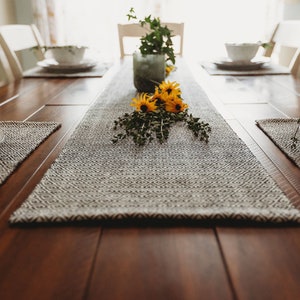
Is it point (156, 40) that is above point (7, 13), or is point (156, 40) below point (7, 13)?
above

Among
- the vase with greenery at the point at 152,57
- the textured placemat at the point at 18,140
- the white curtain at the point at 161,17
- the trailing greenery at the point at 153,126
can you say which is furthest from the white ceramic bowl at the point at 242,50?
the white curtain at the point at 161,17

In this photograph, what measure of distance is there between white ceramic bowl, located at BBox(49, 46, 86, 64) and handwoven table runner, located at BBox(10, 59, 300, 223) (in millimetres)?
830

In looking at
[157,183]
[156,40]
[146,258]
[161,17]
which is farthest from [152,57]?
[161,17]

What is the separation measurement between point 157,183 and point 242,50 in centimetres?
117

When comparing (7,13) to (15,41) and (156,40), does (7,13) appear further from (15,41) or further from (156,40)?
(156,40)

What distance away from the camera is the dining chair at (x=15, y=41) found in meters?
1.56

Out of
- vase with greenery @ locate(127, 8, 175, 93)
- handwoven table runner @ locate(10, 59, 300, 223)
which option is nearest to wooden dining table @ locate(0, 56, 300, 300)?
handwoven table runner @ locate(10, 59, 300, 223)

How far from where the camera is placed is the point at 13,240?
14.7 inches

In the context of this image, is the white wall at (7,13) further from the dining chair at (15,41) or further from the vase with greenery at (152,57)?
the vase with greenery at (152,57)

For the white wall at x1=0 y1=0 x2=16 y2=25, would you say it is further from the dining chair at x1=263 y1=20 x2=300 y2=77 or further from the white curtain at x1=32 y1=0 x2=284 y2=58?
the dining chair at x1=263 y1=20 x2=300 y2=77

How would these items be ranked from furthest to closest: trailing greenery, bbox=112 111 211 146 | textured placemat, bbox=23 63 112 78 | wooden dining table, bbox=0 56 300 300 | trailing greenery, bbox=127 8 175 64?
textured placemat, bbox=23 63 112 78, trailing greenery, bbox=127 8 175 64, trailing greenery, bbox=112 111 211 146, wooden dining table, bbox=0 56 300 300

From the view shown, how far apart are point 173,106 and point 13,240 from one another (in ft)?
1.83

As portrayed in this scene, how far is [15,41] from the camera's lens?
170 centimetres

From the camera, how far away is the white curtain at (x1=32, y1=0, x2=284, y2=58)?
9.68ft
